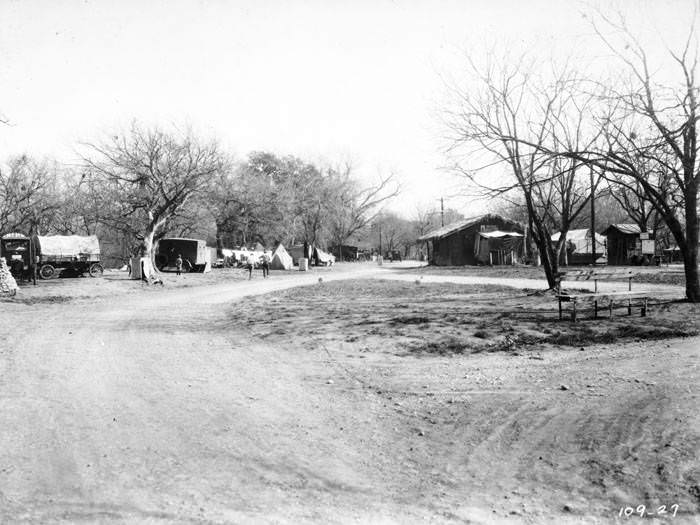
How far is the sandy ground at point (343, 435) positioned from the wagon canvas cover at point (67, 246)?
2224 cm

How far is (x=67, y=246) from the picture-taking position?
2914 cm

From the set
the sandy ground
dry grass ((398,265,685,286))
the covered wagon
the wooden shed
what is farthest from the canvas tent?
the sandy ground

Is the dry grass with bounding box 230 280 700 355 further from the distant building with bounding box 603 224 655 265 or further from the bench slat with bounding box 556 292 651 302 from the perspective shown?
the distant building with bounding box 603 224 655 265

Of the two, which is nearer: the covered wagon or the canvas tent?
the covered wagon

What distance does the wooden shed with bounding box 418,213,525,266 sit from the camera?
47500 mm

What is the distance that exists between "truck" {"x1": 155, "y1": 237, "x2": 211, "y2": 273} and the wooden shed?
22.3 m

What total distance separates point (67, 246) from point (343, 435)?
94.2 ft

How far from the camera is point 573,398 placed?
5961 millimetres

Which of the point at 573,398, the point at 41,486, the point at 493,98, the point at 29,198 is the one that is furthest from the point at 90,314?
the point at 29,198

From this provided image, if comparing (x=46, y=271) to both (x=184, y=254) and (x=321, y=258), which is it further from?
(x=321, y=258)

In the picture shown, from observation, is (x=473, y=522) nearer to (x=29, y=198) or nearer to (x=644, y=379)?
(x=644, y=379)

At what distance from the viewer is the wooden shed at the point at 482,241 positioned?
156 feet

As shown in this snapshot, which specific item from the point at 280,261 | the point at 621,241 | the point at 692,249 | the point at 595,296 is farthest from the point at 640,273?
the point at 280,261

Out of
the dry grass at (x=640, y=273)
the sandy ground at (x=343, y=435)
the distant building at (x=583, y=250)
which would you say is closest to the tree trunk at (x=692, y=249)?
the sandy ground at (x=343, y=435)
